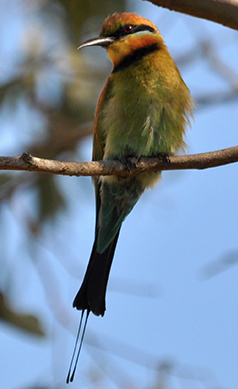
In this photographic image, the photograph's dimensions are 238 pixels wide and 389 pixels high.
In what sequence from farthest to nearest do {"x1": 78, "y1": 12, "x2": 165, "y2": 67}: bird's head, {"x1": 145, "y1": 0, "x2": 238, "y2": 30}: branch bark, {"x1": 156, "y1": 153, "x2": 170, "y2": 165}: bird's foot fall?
{"x1": 78, "y1": 12, "x2": 165, "y2": 67}: bird's head, {"x1": 156, "y1": 153, "x2": 170, "y2": 165}: bird's foot, {"x1": 145, "y1": 0, "x2": 238, "y2": 30}: branch bark

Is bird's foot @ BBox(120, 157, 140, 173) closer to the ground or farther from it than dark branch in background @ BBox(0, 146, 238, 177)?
farther from it

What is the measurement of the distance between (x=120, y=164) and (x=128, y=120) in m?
0.24

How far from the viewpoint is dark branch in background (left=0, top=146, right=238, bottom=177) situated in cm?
146

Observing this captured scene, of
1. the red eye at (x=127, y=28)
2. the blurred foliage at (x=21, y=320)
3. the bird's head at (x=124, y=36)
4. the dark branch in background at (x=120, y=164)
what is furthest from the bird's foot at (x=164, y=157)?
the blurred foliage at (x=21, y=320)

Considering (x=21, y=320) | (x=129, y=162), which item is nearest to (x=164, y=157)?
(x=129, y=162)

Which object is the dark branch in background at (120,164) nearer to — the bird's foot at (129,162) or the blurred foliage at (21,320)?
the bird's foot at (129,162)

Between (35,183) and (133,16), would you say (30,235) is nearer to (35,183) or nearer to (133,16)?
(35,183)

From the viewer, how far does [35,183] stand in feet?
9.94

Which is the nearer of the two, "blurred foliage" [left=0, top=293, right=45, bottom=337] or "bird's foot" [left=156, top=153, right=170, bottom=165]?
"bird's foot" [left=156, top=153, right=170, bottom=165]

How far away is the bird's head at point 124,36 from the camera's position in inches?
87.8

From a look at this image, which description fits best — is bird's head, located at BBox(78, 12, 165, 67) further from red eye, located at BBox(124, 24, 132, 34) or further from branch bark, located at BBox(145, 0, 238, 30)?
branch bark, located at BBox(145, 0, 238, 30)

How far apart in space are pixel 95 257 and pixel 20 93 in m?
1.17

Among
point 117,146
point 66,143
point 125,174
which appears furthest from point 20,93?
point 125,174

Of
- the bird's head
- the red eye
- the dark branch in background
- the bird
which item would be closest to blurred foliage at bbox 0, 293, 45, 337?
the bird
